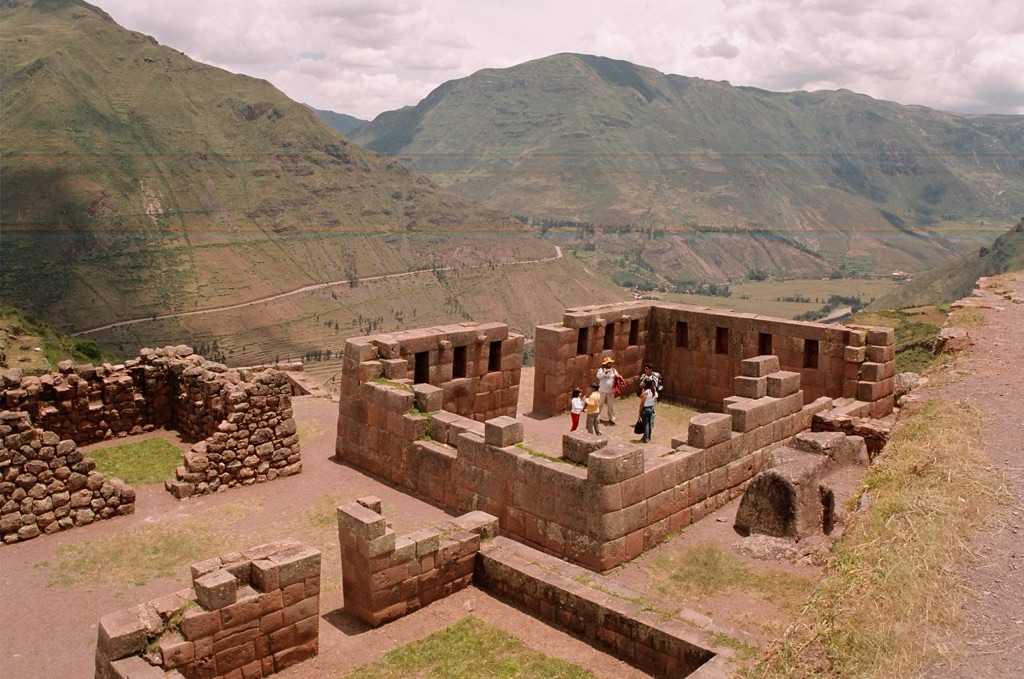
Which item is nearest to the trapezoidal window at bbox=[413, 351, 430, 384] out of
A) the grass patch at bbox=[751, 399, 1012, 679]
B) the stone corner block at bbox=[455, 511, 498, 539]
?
the stone corner block at bbox=[455, 511, 498, 539]

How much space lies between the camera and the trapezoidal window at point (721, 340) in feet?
74.6

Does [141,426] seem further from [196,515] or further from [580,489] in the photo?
[580,489]

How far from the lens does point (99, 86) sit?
148750 mm

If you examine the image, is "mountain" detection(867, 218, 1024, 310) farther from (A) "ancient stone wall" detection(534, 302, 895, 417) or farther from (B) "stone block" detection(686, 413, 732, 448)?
(B) "stone block" detection(686, 413, 732, 448)

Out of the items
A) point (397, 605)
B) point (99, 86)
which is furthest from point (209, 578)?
point (99, 86)

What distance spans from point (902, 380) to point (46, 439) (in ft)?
64.5

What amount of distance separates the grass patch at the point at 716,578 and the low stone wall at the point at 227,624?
5.83 m

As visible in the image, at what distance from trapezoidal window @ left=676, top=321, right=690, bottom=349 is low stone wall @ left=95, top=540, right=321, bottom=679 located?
621 inches

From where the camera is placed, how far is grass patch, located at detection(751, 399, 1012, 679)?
737 centimetres

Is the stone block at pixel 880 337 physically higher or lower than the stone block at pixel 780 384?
higher

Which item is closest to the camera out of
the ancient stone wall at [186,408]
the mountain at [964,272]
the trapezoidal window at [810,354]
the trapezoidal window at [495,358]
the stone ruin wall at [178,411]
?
the stone ruin wall at [178,411]

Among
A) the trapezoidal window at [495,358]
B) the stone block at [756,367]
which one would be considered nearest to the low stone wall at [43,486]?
the trapezoidal window at [495,358]

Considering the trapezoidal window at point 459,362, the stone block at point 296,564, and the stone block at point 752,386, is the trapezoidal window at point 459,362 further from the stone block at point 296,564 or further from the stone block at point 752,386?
the stone block at point 296,564

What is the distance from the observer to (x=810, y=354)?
2133 cm
